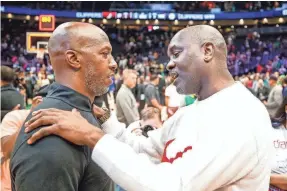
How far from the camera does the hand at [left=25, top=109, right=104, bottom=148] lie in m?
1.65

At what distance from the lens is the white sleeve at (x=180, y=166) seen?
1.63 m

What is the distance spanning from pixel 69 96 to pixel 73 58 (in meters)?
0.15

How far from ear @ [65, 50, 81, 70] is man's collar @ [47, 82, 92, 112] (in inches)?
3.6

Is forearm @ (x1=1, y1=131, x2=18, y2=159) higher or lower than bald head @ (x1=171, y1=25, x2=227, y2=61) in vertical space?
lower

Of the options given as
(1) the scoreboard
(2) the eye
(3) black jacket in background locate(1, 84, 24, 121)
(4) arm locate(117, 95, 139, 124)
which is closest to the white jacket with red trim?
(2) the eye

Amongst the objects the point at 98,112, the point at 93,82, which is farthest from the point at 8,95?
the point at 93,82

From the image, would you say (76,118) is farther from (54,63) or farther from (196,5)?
(196,5)

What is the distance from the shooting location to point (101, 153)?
5.53 ft

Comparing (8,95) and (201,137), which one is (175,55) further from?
(8,95)

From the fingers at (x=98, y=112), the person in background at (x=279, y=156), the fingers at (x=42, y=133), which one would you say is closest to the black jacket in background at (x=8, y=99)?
the fingers at (x=98, y=112)

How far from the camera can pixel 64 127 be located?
1655 mm

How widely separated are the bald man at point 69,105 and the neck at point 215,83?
38cm

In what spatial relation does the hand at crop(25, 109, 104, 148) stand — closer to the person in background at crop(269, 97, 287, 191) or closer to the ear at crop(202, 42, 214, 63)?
the ear at crop(202, 42, 214, 63)

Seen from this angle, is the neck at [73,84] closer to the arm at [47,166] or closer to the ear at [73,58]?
the ear at [73,58]
